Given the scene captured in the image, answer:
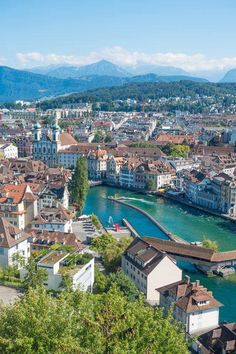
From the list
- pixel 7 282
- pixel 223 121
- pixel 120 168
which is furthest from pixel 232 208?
pixel 223 121

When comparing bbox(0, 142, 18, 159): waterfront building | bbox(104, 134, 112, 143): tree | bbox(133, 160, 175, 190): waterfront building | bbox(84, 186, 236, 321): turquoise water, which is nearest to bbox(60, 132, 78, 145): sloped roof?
bbox(0, 142, 18, 159): waterfront building

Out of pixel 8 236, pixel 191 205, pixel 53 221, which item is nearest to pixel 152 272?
pixel 8 236

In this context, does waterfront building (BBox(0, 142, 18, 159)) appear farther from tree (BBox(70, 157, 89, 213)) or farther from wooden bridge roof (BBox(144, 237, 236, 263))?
wooden bridge roof (BBox(144, 237, 236, 263))

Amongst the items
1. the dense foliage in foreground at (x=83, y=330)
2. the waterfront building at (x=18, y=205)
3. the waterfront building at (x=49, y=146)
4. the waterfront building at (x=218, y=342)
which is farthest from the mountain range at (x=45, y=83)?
the dense foliage in foreground at (x=83, y=330)

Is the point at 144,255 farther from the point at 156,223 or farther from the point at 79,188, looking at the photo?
the point at 79,188

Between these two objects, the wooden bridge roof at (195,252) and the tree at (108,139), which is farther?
the tree at (108,139)

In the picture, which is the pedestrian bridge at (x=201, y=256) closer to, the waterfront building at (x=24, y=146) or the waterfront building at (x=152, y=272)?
the waterfront building at (x=152, y=272)
